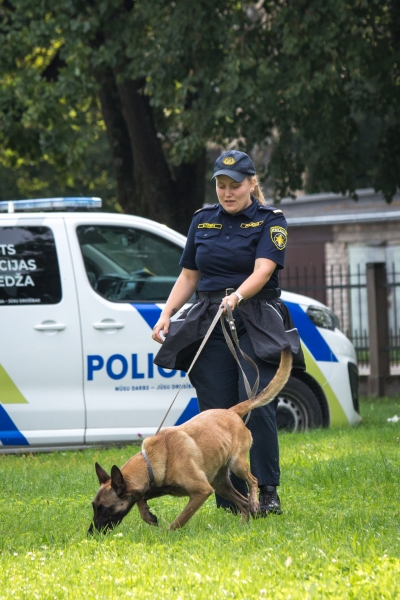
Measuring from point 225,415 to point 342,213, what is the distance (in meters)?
23.3

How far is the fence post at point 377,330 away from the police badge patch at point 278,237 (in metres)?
7.84

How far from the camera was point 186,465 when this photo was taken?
425 centimetres

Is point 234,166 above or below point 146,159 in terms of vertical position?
below

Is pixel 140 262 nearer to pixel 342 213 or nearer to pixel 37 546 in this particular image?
pixel 37 546

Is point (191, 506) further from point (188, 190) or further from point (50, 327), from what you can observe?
point (188, 190)

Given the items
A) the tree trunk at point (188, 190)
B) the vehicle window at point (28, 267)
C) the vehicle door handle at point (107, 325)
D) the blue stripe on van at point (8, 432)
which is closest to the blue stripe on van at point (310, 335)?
the vehicle door handle at point (107, 325)

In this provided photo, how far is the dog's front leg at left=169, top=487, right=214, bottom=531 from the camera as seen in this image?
14.0ft

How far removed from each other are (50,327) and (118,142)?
6.96 meters

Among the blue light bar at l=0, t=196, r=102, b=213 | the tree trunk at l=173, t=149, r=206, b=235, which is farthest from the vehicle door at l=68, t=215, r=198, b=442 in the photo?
the tree trunk at l=173, t=149, r=206, b=235

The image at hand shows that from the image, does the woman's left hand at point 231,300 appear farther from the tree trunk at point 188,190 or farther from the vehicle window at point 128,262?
the tree trunk at point 188,190

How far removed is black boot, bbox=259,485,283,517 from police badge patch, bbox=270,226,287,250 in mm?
1258

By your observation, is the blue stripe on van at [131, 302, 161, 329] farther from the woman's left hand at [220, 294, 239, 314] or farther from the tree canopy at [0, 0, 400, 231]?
the tree canopy at [0, 0, 400, 231]

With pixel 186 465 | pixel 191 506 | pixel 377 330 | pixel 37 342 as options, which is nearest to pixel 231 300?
pixel 186 465

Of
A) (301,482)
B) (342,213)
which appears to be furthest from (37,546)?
(342,213)
